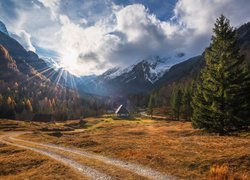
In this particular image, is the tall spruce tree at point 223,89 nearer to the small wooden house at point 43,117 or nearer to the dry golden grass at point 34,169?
the dry golden grass at point 34,169

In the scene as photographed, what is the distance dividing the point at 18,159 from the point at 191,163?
62.8 feet

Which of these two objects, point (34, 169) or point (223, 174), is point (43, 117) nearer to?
point (34, 169)

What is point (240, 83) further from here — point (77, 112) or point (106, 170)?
point (77, 112)

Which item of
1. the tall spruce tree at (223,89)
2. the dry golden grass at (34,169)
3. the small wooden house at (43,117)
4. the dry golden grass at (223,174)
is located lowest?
the dry golden grass at (34,169)

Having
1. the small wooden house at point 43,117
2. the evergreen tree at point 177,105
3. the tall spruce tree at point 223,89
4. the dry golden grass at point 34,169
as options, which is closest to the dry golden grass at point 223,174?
the dry golden grass at point 34,169

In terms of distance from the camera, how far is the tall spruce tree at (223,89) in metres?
32.2

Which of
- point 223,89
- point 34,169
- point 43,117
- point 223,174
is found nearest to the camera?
point 223,174

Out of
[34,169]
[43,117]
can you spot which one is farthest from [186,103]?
[43,117]

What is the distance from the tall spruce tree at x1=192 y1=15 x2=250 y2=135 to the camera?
106ft

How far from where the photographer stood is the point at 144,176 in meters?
15.8

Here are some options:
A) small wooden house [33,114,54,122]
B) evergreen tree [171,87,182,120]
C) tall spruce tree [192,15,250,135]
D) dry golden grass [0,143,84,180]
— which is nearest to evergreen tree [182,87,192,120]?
evergreen tree [171,87,182,120]

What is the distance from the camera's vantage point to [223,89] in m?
33.3

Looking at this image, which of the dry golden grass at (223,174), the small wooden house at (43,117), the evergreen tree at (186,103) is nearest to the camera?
the dry golden grass at (223,174)

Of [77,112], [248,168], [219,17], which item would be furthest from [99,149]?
[77,112]
